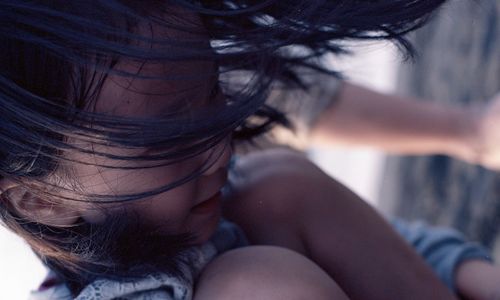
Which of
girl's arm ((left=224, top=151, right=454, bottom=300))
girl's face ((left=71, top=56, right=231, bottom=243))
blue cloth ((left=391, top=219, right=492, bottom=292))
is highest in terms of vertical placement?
girl's face ((left=71, top=56, right=231, bottom=243))

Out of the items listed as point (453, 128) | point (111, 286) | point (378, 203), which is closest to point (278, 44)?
point (111, 286)

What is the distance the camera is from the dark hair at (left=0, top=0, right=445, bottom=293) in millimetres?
598

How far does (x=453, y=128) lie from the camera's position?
46.5 inches

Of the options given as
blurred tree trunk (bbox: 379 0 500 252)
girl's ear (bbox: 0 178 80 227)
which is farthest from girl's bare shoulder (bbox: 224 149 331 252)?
blurred tree trunk (bbox: 379 0 500 252)

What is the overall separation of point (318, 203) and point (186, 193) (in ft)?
0.60

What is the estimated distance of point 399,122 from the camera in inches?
46.6

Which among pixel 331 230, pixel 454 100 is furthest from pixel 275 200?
pixel 454 100

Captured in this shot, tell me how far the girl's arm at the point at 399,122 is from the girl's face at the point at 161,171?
481 mm

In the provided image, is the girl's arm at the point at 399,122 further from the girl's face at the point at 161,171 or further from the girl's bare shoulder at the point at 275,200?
the girl's face at the point at 161,171

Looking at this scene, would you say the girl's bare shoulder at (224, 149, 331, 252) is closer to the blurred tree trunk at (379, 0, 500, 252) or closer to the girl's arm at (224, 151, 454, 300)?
the girl's arm at (224, 151, 454, 300)

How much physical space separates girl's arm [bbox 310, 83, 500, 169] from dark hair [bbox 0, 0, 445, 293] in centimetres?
47

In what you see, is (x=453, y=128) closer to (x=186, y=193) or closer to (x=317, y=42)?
(x=317, y=42)

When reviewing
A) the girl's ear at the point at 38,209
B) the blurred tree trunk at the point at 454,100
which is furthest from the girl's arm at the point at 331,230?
the blurred tree trunk at the point at 454,100

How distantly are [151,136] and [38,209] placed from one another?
0.49 ft
